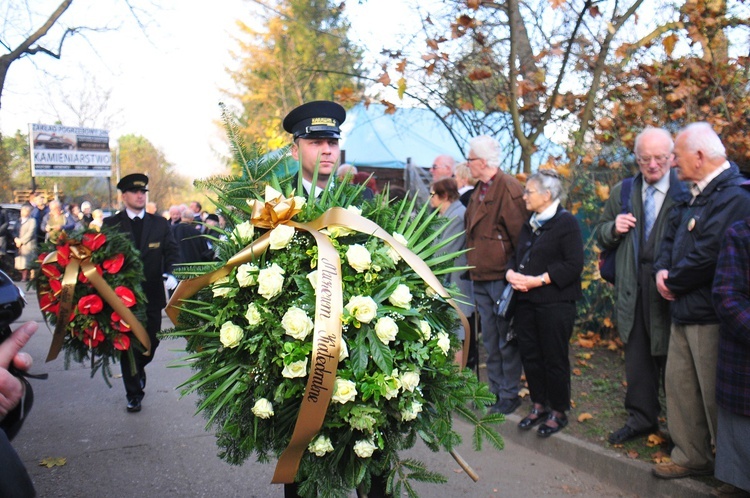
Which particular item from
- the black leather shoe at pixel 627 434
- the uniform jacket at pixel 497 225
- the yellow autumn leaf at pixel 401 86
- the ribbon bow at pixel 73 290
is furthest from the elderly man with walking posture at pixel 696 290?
the ribbon bow at pixel 73 290

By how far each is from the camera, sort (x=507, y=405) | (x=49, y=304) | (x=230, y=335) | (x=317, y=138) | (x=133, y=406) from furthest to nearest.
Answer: (x=133, y=406) → (x=507, y=405) → (x=49, y=304) → (x=317, y=138) → (x=230, y=335)

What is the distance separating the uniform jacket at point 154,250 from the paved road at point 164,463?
111 cm

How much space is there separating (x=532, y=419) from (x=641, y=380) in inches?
36.8

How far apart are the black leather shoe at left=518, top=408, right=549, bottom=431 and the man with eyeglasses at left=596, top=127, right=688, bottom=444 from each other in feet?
2.00

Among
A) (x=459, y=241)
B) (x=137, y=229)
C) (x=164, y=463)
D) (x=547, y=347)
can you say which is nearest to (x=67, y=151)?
(x=137, y=229)

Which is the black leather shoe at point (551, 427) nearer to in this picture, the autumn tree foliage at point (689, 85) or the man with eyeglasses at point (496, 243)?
the man with eyeglasses at point (496, 243)

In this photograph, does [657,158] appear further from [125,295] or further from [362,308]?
[125,295]

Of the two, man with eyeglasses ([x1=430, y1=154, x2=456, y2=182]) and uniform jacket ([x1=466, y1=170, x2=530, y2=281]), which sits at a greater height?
man with eyeglasses ([x1=430, y1=154, x2=456, y2=182])

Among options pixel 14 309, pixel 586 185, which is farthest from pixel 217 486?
pixel 586 185

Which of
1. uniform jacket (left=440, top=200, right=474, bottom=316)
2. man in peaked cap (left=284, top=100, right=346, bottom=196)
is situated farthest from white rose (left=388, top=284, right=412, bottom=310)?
uniform jacket (left=440, top=200, right=474, bottom=316)

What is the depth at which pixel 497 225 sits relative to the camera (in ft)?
18.9

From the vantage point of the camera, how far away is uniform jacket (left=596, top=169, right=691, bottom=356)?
15.0 ft

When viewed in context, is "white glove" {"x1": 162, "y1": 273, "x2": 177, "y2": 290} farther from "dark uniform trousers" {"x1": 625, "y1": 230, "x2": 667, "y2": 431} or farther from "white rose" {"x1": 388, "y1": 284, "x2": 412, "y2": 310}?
"white rose" {"x1": 388, "y1": 284, "x2": 412, "y2": 310}

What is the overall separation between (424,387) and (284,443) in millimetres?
601
